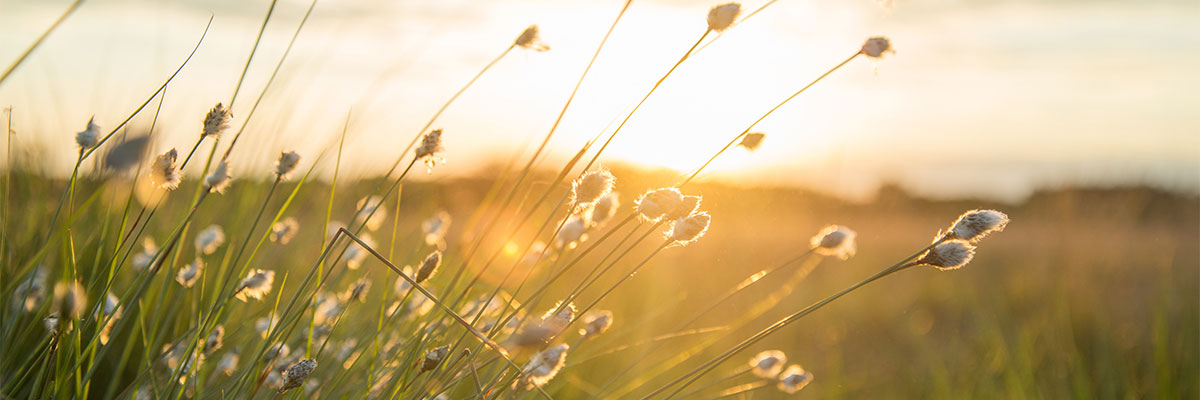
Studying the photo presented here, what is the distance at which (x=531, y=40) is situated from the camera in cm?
145

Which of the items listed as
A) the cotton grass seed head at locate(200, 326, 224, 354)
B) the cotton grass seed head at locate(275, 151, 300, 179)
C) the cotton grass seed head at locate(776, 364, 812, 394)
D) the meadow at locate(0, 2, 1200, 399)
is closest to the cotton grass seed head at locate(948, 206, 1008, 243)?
the meadow at locate(0, 2, 1200, 399)

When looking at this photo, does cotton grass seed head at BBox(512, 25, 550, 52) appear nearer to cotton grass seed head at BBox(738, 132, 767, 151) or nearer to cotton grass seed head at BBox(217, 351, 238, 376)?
cotton grass seed head at BBox(738, 132, 767, 151)

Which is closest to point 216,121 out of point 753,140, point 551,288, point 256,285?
point 256,285

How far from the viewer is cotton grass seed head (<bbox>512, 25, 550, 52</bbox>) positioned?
1.45 m

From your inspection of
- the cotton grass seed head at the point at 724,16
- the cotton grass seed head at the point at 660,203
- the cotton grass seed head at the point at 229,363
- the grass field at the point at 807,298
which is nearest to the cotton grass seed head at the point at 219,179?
the grass field at the point at 807,298

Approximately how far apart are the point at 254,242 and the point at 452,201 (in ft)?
7.92

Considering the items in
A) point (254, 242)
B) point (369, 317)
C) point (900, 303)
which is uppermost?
point (900, 303)

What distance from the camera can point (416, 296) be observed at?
2166mm

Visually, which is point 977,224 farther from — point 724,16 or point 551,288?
point 551,288

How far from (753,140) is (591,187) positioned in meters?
0.31

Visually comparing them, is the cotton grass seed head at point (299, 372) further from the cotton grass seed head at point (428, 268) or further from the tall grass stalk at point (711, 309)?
the tall grass stalk at point (711, 309)

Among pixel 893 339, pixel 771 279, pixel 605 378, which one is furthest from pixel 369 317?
pixel 771 279

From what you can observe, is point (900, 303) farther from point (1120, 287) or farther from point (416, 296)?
point (416, 296)

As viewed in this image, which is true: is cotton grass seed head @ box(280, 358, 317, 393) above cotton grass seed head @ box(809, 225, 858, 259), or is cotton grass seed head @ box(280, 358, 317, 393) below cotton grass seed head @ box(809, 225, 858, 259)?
below
